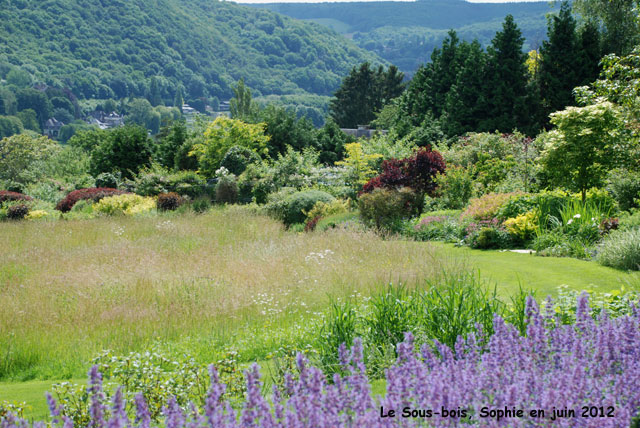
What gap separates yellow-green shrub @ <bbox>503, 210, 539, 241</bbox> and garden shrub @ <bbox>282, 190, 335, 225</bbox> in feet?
20.3

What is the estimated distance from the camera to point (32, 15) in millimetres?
135250

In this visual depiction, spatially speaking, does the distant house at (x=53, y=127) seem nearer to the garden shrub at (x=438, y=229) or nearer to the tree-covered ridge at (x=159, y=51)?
the tree-covered ridge at (x=159, y=51)

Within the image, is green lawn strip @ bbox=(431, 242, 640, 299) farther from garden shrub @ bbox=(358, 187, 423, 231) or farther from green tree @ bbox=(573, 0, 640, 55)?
green tree @ bbox=(573, 0, 640, 55)

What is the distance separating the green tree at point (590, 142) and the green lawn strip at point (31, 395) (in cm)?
1011

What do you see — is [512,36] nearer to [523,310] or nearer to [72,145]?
[523,310]

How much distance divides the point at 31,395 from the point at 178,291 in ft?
9.64

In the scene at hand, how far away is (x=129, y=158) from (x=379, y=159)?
12.6 m

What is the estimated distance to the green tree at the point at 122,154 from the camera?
25016 millimetres

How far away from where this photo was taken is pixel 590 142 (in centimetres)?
1114

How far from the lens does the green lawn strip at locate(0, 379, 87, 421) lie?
4238 mm

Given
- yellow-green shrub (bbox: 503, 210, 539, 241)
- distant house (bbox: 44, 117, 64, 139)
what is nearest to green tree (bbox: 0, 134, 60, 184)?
yellow-green shrub (bbox: 503, 210, 539, 241)

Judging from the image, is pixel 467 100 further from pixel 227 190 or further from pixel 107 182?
pixel 107 182

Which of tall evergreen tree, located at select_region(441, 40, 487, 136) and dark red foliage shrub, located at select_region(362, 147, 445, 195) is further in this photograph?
tall evergreen tree, located at select_region(441, 40, 487, 136)

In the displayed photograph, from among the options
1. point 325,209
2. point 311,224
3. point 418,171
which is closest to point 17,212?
point 311,224
